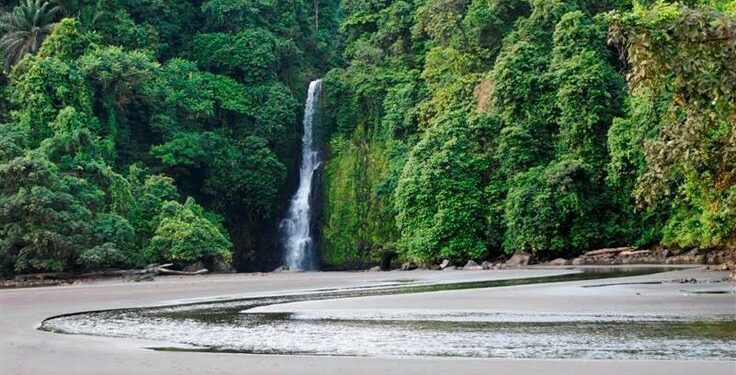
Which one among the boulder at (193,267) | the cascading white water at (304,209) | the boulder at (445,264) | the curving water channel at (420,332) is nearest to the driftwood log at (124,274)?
the boulder at (193,267)

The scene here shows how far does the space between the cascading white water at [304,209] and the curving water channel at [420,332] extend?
105 ft

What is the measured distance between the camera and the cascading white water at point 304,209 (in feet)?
181

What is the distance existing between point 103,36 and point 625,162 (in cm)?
2983

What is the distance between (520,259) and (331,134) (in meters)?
18.6

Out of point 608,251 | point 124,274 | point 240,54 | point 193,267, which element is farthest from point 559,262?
point 240,54

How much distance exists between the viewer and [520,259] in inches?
1820

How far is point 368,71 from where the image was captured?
6009cm

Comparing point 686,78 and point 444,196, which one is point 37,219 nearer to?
point 444,196

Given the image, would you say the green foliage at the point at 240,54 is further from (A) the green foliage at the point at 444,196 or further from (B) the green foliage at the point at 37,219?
(B) the green foliage at the point at 37,219

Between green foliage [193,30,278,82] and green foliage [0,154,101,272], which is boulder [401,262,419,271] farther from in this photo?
green foliage [193,30,278,82]

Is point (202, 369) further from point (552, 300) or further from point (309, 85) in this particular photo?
point (309, 85)

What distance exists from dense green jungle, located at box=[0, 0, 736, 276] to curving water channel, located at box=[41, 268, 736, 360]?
17817 mm

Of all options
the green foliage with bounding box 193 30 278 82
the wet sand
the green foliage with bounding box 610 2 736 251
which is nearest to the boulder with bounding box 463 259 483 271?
→ the wet sand

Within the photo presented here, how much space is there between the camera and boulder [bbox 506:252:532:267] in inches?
1805
